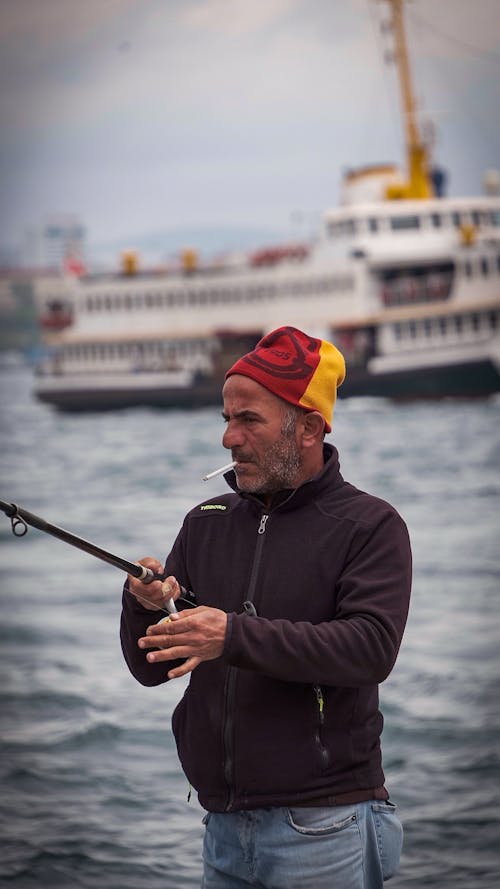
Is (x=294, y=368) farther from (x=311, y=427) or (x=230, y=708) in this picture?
(x=230, y=708)

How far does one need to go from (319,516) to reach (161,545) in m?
9.62

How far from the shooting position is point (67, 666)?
5.73 meters

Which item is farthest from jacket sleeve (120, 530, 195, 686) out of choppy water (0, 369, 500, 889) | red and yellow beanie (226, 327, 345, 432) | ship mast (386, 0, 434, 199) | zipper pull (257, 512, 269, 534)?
ship mast (386, 0, 434, 199)

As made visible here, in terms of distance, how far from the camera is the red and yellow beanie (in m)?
1.44

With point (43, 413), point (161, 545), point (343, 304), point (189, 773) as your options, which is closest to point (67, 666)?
point (189, 773)

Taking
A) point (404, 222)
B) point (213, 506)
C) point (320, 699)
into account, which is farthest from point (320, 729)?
point (404, 222)

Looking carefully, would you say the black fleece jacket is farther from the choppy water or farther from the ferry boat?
the ferry boat

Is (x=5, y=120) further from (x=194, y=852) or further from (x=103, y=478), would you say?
(x=194, y=852)

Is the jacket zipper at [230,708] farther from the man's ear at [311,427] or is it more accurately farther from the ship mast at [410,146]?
the ship mast at [410,146]

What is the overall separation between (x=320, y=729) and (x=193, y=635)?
0.20m

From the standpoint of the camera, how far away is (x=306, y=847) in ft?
4.71

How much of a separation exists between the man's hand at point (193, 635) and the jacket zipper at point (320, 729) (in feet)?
0.45

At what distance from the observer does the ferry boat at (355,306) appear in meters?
23.2

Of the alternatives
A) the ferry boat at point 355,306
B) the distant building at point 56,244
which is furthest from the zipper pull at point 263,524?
the distant building at point 56,244
